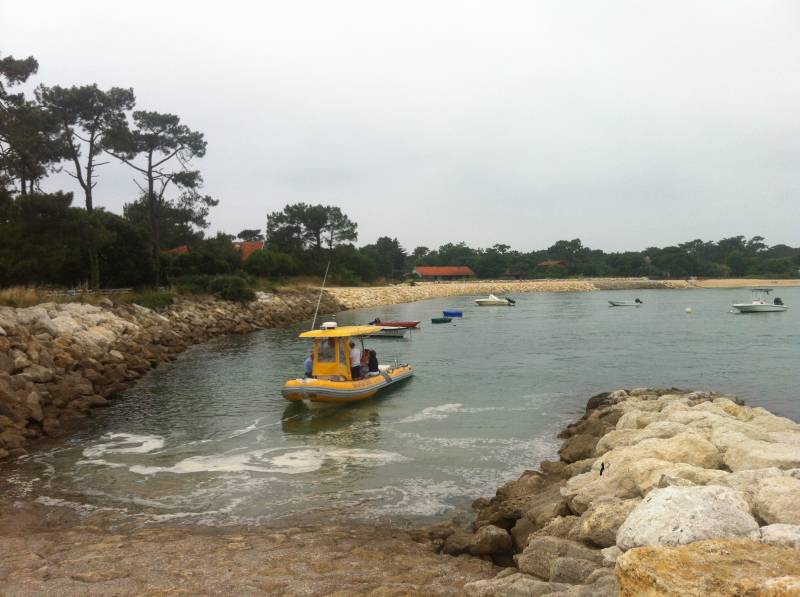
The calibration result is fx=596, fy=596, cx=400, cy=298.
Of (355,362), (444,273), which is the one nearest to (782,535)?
(355,362)

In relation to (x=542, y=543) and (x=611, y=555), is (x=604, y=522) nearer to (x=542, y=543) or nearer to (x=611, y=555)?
(x=542, y=543)

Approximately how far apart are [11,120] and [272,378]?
49.7ft

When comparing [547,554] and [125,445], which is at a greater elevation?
[547,554]

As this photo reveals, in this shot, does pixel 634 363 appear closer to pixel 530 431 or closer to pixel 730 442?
pixel 530 431

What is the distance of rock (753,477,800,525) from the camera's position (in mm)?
5473

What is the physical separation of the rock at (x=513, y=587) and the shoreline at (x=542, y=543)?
0.05 ft

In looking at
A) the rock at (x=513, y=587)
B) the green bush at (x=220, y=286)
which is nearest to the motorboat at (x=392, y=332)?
the green bush at (x=220, y=286)

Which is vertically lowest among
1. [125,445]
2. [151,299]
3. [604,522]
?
[125,445]

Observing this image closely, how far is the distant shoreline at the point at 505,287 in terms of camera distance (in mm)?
69625

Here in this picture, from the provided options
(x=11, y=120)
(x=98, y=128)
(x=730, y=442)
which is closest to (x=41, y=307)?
(x=11, y=120)

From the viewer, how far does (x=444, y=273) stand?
379 feet

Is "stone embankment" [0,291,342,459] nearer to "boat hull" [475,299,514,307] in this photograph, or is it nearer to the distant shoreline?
the distant shoreline

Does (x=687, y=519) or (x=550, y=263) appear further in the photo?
(x=550, y=263)

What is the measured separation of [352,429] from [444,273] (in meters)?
101
